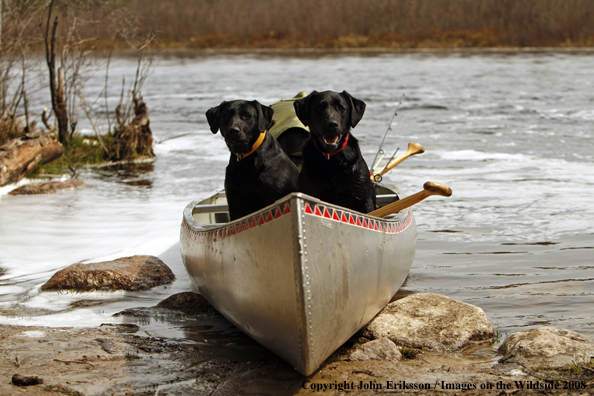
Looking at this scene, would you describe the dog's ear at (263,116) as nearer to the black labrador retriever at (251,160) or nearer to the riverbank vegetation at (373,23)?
the black labrador retriever at (251,160)

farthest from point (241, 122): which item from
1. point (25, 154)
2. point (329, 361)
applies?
point (25, 154)

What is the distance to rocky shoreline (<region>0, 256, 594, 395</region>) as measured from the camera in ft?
12.9

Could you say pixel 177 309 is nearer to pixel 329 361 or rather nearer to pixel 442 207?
pixel 329 361

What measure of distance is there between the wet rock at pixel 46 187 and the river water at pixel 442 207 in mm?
224

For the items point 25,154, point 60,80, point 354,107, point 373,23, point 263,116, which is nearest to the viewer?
point 354,107

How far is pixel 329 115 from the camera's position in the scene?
4.58 meters

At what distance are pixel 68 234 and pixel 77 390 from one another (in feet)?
15.1

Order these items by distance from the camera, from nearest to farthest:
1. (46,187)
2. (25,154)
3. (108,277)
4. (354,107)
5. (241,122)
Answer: (241,122)
(354,107)
(108,277)
(46,187)
(25,154)

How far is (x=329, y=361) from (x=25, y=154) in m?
7.83

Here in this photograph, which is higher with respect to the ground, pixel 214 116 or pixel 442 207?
pixel 214 116

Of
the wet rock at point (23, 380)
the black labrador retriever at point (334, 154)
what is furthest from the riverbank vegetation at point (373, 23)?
the wet rock at point (23, 380)

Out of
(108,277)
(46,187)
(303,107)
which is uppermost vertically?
(303,107)

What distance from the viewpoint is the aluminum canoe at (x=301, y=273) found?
3.83 m

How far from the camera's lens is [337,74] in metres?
31.9
